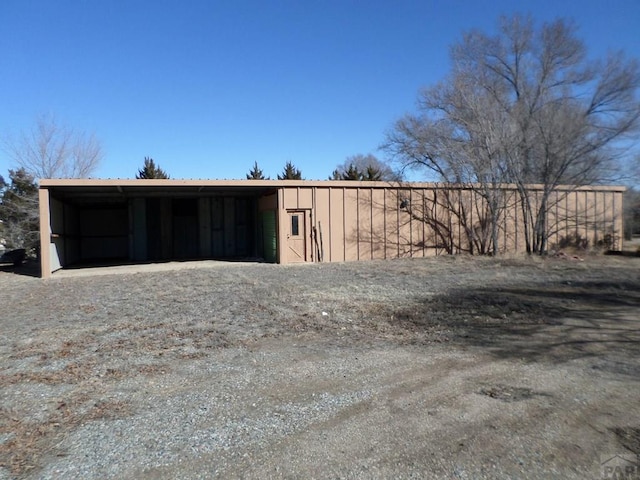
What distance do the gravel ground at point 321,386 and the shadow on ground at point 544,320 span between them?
0.15 ft

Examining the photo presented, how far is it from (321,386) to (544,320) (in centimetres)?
461

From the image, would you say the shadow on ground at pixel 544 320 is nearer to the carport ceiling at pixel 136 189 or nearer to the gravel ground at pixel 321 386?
the gravel ground at pixel 321 386

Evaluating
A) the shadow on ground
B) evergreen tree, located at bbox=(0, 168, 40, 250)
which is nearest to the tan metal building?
→ evergreen tree, located at bbox=(0, 168, 40, 250)

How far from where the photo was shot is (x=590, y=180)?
19.7m

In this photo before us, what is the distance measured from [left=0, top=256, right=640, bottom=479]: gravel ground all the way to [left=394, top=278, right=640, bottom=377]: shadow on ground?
0.05 m

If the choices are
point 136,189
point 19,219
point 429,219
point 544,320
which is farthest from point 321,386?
point 19,219

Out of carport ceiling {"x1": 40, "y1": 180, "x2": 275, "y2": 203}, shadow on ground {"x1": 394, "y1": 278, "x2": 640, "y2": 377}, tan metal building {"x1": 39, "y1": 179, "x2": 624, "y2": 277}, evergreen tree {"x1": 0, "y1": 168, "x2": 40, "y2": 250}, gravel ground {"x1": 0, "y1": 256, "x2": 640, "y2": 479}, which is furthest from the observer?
evergreen tree {"x1": 0, "y1": 168, "x2": 40, "y2": 250}

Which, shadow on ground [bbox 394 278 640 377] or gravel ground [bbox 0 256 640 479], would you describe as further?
shadow on ground [bbox 394 278 640 377]

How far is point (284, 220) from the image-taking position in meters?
17.6

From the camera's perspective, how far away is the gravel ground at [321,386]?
319 cm

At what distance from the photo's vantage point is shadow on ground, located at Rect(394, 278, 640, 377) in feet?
18.6

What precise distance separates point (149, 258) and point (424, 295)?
15804 mm

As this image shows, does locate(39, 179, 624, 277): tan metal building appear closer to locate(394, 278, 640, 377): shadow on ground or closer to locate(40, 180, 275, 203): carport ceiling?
locate(40, 180, 275, 203): carport ceiling

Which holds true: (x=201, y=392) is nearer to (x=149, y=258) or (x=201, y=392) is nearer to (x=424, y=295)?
(x=424, y=295)
